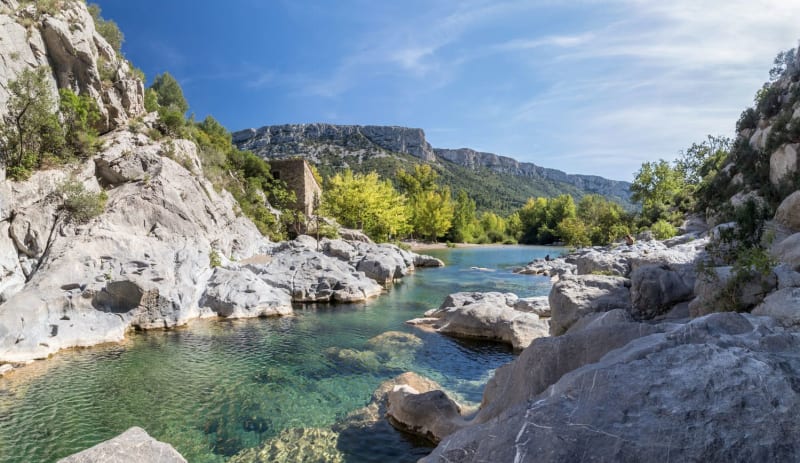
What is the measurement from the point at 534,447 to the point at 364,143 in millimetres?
127078

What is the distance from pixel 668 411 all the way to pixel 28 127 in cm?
2385

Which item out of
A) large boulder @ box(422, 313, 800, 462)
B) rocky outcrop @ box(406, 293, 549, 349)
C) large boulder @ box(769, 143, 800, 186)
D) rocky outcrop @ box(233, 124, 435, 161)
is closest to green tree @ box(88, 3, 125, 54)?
rocky outcrop @ box(406, 293, 549, 349)

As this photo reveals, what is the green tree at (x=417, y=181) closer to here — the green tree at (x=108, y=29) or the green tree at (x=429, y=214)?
the green tree at (x=429, y=214)

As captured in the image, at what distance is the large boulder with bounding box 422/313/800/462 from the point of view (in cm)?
295

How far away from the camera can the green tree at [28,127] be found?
16281mm

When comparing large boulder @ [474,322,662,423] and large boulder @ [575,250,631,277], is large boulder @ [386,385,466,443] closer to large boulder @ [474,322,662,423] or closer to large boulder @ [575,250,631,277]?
large boulder @ [474,322,662,423]

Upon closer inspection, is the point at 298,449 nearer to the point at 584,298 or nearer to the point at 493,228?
the point at 584,298

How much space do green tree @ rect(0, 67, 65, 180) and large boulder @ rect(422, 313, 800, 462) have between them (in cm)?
2106

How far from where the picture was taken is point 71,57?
21250mm

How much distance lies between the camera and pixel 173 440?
760cm

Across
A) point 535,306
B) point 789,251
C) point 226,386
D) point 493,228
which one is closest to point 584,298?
point 789,251

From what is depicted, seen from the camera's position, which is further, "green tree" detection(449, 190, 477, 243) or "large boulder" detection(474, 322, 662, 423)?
"green tree" detection(449, 190, 477, 243)

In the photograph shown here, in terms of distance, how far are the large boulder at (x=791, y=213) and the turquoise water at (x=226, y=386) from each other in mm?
8871

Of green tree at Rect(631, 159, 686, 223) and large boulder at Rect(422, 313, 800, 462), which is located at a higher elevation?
green tree at Rect(631, 159, 686, 223)
